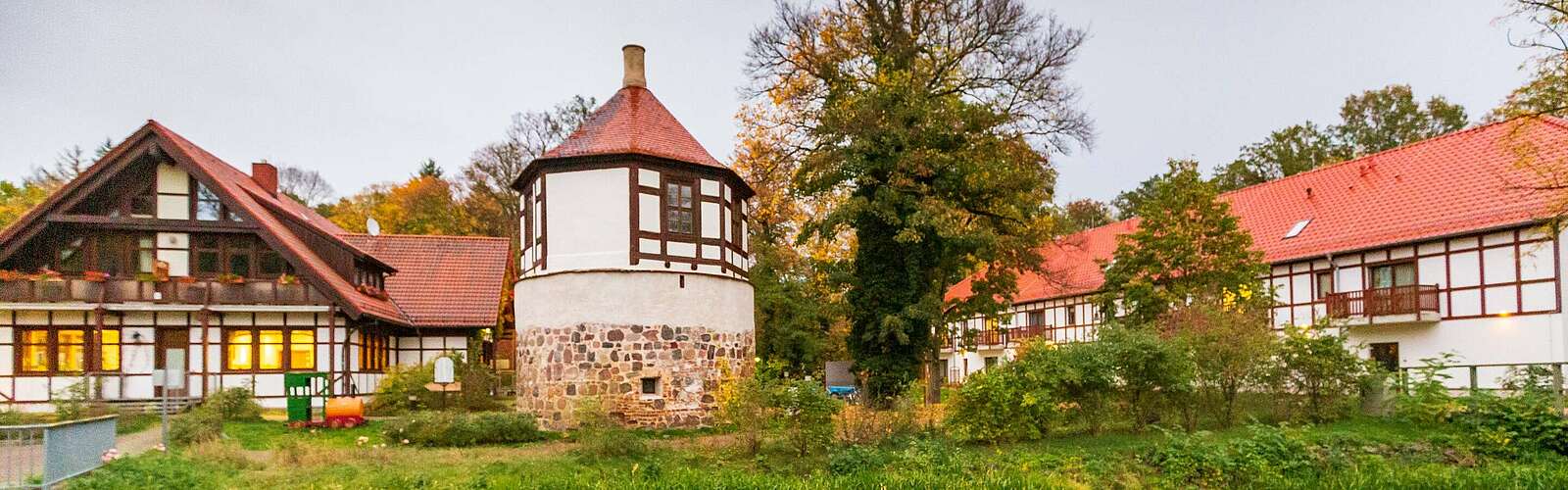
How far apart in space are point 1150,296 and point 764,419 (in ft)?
35.9

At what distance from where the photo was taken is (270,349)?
27.4m

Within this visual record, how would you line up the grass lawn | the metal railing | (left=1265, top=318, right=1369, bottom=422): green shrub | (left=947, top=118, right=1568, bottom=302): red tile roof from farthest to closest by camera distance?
1. (left=947, top=118, right=1568, bottom=302): red tile roof
2. (left=1265, top=318, right=1369, bottom=422): green shrub
3. the grass lawn
4. the metal railing

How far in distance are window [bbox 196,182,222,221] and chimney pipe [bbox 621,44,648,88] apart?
1157cm

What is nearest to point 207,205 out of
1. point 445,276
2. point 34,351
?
point 34,351

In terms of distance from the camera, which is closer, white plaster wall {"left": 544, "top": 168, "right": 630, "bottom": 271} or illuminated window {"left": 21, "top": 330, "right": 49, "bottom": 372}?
white plaster wall {"left": 544, "top": 168, "right": 630, "bottom": 271}

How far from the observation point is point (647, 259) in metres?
21.2

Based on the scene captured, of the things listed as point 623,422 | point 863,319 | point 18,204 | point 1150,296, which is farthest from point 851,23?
point 18,204

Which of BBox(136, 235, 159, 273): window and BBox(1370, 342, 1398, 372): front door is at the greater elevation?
BBox(136, 235, 159, 273): window

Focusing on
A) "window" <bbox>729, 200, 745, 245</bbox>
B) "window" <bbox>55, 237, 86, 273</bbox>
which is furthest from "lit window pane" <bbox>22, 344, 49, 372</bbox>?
"window" <bbox>729, 200, 745, 245</bbox>

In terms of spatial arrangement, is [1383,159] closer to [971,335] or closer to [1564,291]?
[1564,291]

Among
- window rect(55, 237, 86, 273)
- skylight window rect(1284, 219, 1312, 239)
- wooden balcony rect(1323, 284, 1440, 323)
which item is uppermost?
skylight window rect(1284, 219, 1312, 239)

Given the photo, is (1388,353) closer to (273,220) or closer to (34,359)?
(273,220)

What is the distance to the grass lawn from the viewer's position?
39.4ft

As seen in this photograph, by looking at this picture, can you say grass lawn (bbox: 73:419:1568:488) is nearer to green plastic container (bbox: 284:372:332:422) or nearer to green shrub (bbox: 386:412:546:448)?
green shrub (bbox: 386:412:546:448)
